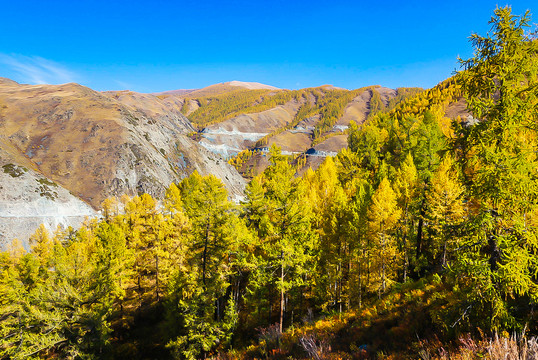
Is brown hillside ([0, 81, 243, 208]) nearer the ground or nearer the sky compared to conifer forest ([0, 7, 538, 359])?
nearer the sky

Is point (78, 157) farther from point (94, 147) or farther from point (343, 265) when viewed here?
point (343, 265)

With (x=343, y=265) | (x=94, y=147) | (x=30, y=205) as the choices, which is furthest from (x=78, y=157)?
(x=343, y=265)

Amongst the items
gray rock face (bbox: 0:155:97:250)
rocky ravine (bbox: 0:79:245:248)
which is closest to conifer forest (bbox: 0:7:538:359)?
gray rock face (bbox: 0:155:97:250)

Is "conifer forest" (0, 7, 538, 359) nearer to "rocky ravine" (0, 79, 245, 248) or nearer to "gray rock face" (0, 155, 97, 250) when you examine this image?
"gray rock face" (0, 155, 97, 250)

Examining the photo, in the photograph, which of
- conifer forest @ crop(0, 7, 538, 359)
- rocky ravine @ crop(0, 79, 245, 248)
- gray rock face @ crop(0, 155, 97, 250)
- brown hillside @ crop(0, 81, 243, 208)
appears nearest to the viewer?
conifer forest @ crop(0, 7, 538, 359)

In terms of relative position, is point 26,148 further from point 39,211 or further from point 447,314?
point 447,314

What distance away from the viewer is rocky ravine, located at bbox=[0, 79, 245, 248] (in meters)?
Answer: 54.1

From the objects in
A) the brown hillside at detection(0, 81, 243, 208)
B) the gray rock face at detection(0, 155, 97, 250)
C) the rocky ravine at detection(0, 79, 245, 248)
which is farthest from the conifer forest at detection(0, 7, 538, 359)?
the brown hillside at detection(0, 81, 243, 208)

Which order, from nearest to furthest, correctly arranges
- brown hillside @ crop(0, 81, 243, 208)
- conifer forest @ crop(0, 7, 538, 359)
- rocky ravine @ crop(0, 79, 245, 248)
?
conifer forest @ crop(0, 7, 538, 359), rocky ravine @ crop(0, 79, 245, 248), brown hillside @ crop(0, 81, 243, 208)

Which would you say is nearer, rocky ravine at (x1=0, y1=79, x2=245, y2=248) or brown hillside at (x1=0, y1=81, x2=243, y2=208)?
rocky ravine at (x1=0, y1=79, x2=245, y2=248)

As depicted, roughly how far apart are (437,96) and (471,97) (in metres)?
111

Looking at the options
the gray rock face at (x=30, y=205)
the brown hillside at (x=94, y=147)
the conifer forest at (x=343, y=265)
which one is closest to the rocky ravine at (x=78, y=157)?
the brown hillside at (x=94, y=147)

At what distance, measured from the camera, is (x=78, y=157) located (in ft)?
Answer: 240

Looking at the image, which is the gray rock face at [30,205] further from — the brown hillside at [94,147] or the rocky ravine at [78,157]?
the brown hillside at [94,147]
